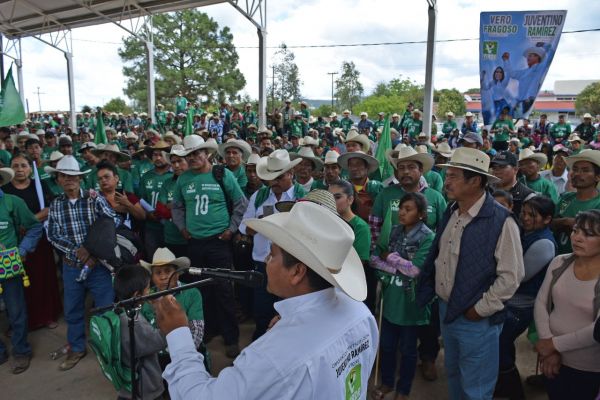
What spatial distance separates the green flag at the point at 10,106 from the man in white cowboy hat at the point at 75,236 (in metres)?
3.02

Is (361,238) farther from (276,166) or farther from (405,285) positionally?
(276,166)

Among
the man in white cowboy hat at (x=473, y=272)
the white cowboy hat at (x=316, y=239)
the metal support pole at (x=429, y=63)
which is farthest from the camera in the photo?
the metal support pole at (x=429, y=63)

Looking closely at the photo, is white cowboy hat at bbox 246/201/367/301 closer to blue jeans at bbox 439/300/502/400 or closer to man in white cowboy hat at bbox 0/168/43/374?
blue jeans at bbox 439/300/502/400

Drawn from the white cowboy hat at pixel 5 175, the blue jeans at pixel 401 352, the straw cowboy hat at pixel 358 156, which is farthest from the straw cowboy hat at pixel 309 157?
the white cowboy hat at pixel 5 175

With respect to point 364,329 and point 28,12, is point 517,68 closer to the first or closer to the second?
point 364,329

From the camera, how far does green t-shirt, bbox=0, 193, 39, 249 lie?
414 cm

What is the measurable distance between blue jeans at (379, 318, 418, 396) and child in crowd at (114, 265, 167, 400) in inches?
70.5

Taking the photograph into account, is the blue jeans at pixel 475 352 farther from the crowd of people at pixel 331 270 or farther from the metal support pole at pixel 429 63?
the metal support pole at pixel 429 63

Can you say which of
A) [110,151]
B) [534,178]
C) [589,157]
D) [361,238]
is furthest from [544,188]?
[110,151]

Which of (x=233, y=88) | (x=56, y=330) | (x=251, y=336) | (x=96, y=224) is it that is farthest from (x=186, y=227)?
(x=233, y=88)

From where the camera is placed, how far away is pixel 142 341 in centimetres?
270

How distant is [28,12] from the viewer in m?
19.9

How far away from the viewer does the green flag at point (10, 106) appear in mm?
6203

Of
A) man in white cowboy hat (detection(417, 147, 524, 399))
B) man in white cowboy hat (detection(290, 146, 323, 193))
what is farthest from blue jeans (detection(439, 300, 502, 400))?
man in white cowboy hat (detection(290, 146, 323, 193))
